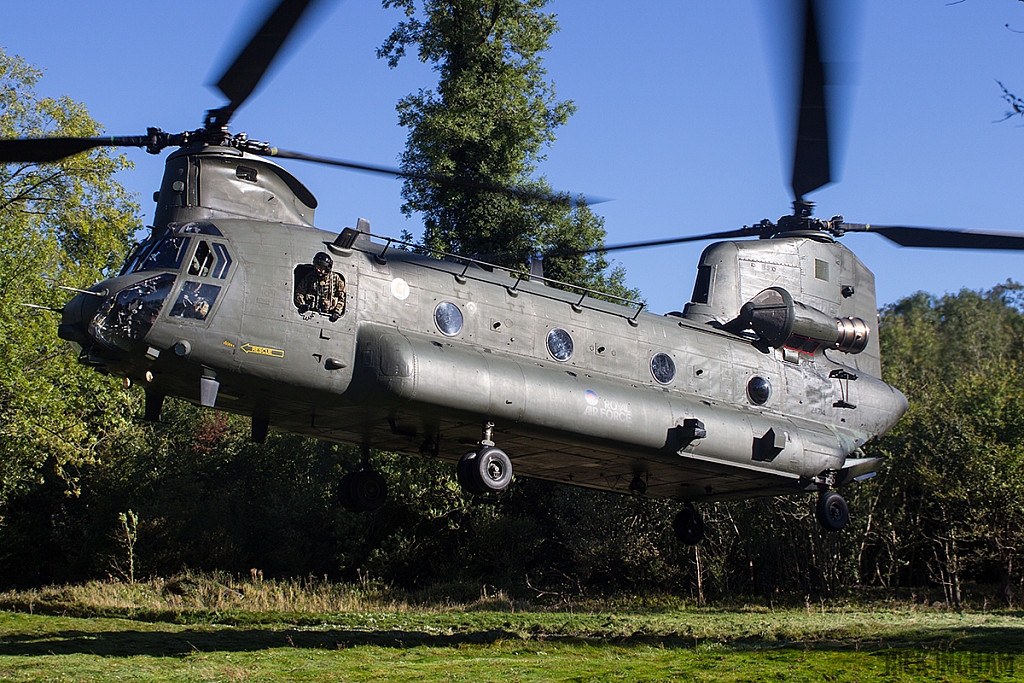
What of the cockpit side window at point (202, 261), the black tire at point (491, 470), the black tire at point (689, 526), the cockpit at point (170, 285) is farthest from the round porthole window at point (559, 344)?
the black tire at point (689, 526)

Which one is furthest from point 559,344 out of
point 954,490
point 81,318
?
point 954,490

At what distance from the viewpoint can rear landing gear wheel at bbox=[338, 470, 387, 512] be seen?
1584cm

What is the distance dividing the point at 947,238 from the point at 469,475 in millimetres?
8525

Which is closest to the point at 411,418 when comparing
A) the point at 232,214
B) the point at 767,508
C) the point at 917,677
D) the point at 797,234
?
the point at 232,214

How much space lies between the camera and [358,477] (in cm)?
1598

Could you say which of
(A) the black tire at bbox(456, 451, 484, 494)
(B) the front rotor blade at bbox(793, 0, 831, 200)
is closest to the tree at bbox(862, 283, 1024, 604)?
(A) the black tire at bbox(456, 451, 484, 494)

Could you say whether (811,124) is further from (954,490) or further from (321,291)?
(954,490)

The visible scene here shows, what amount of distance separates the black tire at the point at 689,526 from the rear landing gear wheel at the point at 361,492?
5.96 m

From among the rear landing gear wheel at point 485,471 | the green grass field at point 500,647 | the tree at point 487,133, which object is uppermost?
the tree at point 487,133

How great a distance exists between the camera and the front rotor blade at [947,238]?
14523mm

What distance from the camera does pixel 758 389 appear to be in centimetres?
1731

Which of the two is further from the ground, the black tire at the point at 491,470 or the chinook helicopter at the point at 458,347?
the chinook helicopter at the point at 458,347

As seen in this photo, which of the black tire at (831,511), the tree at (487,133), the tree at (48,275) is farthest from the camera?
the tree at (487,133)

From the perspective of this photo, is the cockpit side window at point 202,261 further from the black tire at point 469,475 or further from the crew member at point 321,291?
the black tire at point 469,475
